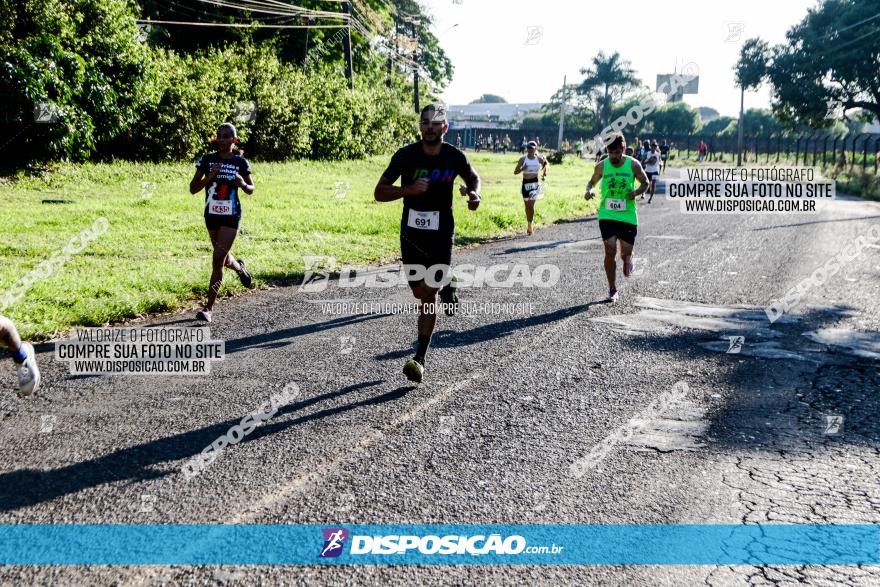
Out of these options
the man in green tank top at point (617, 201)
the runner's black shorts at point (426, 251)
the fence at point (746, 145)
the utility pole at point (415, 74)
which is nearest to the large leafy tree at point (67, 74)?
the man in green tank top at point (617, 201)

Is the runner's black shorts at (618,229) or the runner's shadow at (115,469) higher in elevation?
the runner's black shorts at (618,229)

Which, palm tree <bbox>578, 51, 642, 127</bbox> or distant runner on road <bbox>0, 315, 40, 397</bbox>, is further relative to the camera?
palm tree <bbox>578, 51, 642, 127</bbox>

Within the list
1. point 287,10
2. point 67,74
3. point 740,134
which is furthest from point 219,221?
point 740,134

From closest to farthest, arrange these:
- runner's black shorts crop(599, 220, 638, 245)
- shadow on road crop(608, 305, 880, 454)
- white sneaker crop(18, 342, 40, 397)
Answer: shadow on road crop(608, 305, 880, 454), white sneaker crop(18, 342, 40, 397), runner's black shorts crop(599, 220, 638, 245)

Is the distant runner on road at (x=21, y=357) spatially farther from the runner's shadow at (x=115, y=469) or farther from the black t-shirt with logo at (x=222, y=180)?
the black t-shirt with logo at (x=222, y=180)

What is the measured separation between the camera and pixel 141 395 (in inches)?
227

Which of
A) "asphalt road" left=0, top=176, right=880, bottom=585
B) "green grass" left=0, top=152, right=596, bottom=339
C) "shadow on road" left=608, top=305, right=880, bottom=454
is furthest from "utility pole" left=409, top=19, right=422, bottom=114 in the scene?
"shadow on road" left=608, top=305, right=880, bottom=454

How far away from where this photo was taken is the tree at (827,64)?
173 feet

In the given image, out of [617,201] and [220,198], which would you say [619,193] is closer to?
[617,201]

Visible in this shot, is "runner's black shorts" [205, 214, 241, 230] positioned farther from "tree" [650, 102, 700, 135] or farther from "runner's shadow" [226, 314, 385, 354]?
"tree" [650, 102, 700, 135]

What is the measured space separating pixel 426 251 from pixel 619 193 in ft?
14.8

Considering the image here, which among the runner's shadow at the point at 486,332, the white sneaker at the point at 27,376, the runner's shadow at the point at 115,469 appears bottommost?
the runner's shadow at the point at 115,469

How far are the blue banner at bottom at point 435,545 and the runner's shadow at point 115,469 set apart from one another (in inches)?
15.1

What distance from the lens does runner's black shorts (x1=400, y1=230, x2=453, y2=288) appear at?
6266mm
